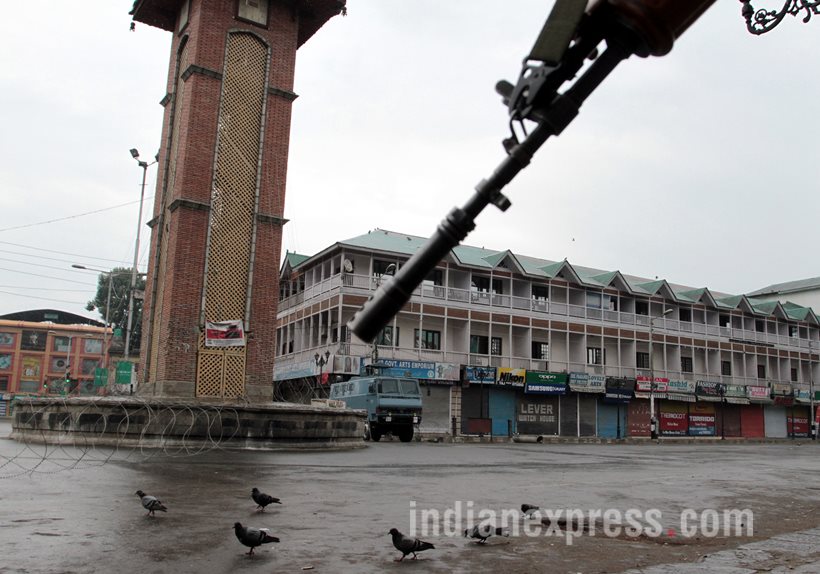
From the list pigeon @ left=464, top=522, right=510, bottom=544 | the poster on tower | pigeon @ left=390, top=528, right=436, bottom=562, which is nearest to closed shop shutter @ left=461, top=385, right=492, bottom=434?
the poster on tower

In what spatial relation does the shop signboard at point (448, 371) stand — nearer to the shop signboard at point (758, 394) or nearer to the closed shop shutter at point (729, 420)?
the closed shop shutter at point (729, 420)

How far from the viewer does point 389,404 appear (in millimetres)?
28703

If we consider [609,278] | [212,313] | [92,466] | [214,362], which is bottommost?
[92,466]

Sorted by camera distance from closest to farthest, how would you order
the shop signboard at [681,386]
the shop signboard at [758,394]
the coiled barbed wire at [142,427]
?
the coiled barbed wire at [142,427]
the shop signboard at [681,386]
the shop signboard at [758,394]

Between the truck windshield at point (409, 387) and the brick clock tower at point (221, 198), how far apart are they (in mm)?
10692

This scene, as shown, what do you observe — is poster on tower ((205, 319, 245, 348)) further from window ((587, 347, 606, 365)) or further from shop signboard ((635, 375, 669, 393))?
shop signboard ((635, 375, 669, 393))

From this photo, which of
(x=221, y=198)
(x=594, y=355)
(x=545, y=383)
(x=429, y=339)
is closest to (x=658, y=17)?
(x=221, y=198)

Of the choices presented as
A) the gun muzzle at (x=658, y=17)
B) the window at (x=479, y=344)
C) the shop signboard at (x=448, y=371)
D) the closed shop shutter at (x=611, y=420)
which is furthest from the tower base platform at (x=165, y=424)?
the closed shop shutter at (x=611, y=420)

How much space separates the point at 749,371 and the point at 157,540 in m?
59.3

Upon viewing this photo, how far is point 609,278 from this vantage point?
48.5 meters

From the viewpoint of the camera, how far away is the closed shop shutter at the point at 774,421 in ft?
181

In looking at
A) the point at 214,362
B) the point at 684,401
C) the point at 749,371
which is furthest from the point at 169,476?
the point at 749,371

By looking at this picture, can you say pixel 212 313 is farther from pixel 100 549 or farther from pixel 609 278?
pixel 609 278

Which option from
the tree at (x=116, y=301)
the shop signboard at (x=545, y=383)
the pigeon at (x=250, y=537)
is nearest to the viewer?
the pigeon at (x=250, y=537)
